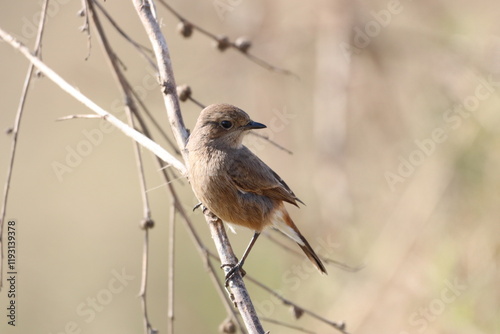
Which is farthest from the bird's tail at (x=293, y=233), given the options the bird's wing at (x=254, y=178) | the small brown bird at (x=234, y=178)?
the bird's wing at (x=254, y=178)

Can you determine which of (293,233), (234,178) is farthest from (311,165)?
(234,178)

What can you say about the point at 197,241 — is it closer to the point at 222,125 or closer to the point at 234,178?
the point at 234,178

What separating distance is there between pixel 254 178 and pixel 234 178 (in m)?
0.16

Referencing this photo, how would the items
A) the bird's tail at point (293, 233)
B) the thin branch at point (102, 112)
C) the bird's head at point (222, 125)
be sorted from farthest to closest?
1. the bird's tail at point (293, 233)
2. the bird's head at point (222, 125)
3. the thin branch at point (102, 112)

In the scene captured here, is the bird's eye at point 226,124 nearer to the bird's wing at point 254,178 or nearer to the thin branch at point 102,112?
the bird's wing at point 254,178

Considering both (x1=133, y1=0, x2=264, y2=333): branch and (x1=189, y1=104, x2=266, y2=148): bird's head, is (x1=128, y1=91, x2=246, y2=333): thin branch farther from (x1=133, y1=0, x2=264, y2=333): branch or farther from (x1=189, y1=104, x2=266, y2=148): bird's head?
(x1=189, y1=104, x2=266, y2=148): bird's head

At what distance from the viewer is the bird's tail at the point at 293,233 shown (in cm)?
477

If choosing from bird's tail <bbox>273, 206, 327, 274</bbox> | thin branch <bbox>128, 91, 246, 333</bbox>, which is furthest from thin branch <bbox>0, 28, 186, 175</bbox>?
bird's tail <bbox>273, 206, 327, 274</bbox>

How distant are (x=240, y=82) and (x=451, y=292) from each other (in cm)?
299

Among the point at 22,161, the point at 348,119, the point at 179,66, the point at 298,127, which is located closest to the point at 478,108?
the point at 348,119

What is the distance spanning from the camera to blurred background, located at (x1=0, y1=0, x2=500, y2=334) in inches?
225

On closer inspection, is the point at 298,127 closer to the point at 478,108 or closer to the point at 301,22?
the point at 301,22

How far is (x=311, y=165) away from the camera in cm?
658

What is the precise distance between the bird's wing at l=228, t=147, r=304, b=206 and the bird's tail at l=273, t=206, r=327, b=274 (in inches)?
5.4
